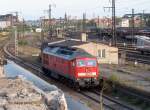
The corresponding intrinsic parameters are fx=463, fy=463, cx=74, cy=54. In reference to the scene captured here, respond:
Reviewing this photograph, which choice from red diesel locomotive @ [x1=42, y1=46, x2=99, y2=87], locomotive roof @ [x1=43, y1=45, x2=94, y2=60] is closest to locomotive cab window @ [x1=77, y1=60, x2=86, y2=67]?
red diesel locomotive @ [x1=42, y1=46, x2=99, y2=87]

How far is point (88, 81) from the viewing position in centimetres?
3219

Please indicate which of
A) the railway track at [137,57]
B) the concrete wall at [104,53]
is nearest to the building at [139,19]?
the railway track at [137,57]

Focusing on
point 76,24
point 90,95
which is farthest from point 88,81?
point 76,24

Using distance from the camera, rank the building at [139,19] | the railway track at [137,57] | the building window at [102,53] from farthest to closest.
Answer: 1. the building at [139,19]
2. the railway track at [137,57]
3. the building window at [102,53]

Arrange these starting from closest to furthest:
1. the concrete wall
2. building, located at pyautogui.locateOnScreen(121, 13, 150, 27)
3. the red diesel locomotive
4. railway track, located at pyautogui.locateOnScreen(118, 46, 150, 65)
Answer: the red diesel locomotive → the concrete wall → railway track, located at pyautogui.locateOnScreen(118, 46, 150, 65) → building, located at pyautogui.locateOnScreen(121, 13, 150, 27)

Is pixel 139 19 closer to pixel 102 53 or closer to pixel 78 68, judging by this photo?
pixel 102 53

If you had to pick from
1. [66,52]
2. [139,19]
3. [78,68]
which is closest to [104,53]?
[66,52]

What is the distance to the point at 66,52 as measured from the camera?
34.8 m

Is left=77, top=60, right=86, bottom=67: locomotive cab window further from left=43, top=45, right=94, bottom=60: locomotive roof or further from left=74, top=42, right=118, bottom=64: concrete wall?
left=74, top=42, right=118, bottom=64: concrete wall

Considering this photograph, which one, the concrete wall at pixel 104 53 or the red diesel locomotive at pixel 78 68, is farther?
the concrete wall at pixel 104 53

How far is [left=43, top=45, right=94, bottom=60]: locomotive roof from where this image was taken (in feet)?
107

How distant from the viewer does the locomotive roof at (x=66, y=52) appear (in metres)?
32.8

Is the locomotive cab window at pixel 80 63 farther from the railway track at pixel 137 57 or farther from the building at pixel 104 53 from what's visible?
the railway track at pixel 137 57

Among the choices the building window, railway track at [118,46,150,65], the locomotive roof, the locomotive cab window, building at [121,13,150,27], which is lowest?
railway track at [118,46,150,65]
